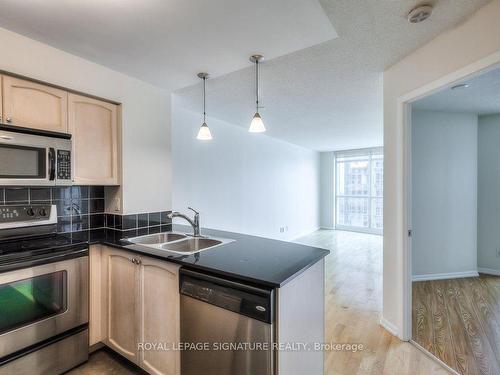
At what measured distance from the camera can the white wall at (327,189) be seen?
7789mm

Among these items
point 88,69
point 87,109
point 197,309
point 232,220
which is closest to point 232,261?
point 197,309

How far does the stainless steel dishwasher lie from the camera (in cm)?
120

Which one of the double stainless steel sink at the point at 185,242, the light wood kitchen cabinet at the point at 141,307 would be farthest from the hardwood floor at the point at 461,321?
the light wood kitchen cabinet at the point at 141,307

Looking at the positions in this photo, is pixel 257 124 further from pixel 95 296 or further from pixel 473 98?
pixel 473 98

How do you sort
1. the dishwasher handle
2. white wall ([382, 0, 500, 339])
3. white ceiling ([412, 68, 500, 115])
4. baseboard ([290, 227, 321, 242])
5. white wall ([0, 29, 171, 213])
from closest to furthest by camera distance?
the dishwasher handle
white wall ([382, 0, 500, 339])
white wall ([0, 29, 171, 213])
white ceiling ([412, 68, 500, 115])
baseboard ([290, 227, 321, 242])

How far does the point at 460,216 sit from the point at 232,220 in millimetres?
3284

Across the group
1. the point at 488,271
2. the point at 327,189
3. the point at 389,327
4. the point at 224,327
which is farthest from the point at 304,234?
the point at 224,327

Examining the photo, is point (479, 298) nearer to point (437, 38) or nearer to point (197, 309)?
point (437, 38)

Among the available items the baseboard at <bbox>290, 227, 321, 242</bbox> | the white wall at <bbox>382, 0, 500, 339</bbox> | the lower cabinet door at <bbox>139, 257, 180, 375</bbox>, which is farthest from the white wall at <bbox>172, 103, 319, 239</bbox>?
the white wall at <bbox>382, 0, 500, 339</bbox>

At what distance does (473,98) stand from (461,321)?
2.45m

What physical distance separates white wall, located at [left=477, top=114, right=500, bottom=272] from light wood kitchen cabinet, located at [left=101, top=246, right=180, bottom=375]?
14.5 feet

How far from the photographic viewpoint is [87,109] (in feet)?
6.96

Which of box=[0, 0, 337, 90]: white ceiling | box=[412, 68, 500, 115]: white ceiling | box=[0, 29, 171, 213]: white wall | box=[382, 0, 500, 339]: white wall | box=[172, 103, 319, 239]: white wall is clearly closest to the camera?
box=[0, 0, 337, 90]: white ceiling

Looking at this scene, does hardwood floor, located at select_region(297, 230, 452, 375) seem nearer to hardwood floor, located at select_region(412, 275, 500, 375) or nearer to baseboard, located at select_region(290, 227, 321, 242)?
hardwood floor, located at select_region(412, 275, 500, 375)
